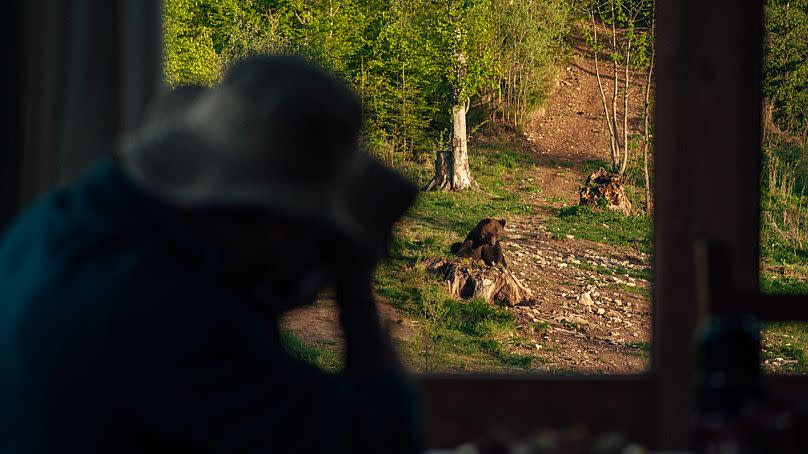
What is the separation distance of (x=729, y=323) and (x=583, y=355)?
755 cm

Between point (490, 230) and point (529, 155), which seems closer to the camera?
point (490, 230)

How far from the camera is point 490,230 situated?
746 cm

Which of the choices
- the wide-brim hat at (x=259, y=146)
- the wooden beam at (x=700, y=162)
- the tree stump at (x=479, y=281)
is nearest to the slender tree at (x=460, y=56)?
the tree stump at (x=479, y=281)

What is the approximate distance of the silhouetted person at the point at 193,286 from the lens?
2.18 feet

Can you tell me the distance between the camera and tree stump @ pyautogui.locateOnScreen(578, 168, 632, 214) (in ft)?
26.5

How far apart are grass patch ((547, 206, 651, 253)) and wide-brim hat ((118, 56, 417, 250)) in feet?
24.7

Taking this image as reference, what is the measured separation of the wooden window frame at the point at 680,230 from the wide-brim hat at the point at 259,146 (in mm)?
677

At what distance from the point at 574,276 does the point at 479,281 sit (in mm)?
1002

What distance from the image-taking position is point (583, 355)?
8.17 m

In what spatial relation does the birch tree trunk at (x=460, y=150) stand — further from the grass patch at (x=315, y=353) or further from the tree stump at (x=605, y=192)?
the grass patch at (x=315, y=353)

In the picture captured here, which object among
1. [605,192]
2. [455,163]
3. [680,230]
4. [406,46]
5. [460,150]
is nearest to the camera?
[680,230]

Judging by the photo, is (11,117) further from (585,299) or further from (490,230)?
(585,299)

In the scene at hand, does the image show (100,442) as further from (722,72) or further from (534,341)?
(534,341)

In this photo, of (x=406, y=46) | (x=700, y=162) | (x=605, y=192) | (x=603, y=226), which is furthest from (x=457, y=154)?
(x=700, y=162)
